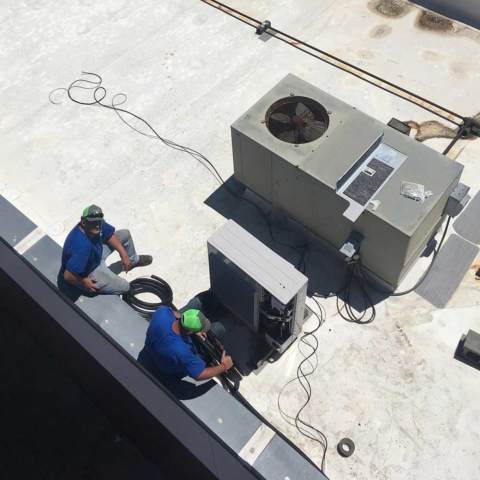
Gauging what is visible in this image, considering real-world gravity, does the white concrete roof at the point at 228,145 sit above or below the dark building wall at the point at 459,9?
below

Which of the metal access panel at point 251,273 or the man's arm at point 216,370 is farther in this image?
the metal access panel at point 251,273

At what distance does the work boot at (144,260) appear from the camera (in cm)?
740

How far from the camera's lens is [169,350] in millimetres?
5500

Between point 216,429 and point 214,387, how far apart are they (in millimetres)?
418

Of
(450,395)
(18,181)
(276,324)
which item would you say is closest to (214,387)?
(276,324)

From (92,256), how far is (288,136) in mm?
2717

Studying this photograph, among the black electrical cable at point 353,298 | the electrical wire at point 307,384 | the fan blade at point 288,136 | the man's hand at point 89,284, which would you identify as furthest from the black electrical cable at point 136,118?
the man's hand at point 89,284

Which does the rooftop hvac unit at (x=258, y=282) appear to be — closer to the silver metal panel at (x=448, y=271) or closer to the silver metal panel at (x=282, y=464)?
the silver metal panel at (x=282, y=464)

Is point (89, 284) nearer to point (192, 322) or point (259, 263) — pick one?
point (192, 322)

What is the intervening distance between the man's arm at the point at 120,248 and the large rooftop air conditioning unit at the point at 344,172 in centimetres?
185

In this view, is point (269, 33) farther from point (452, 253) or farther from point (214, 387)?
point (214, 387)

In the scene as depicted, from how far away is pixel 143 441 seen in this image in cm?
761

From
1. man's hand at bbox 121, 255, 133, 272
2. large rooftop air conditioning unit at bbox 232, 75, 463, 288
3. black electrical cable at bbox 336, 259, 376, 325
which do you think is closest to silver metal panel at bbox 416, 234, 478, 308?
large rooftop air conditioning unit at bbox 232, 75, 463, 288

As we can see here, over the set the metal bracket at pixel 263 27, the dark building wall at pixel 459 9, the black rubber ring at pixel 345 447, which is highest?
the dark building wall at pixel 459 9
